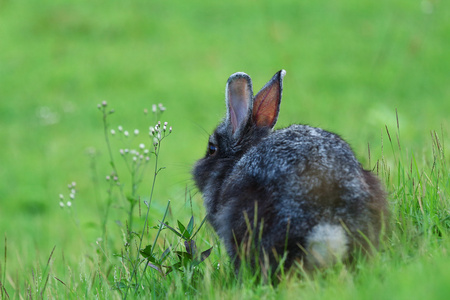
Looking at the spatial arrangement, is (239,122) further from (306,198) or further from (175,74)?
(175,74)

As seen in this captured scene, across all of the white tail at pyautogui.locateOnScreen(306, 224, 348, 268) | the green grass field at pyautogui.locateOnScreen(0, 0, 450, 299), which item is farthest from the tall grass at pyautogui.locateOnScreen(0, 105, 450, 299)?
the green grass field at pyautogui.locateOnScreen(0, 0, 450, 299)

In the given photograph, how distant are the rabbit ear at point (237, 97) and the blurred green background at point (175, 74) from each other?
5.91 meters

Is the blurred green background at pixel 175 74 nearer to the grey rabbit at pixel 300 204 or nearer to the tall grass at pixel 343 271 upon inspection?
the tall grass at pixel 343 271

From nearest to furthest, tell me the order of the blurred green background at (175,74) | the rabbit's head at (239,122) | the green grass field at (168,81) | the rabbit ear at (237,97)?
1. the rabbit's head at (239,122)
2. the rabbit ear at (237,97)
3. the green grass field at (168,81)
4. the blurred green background at (175,74)

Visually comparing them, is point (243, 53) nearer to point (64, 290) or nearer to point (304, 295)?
point (64, 290)

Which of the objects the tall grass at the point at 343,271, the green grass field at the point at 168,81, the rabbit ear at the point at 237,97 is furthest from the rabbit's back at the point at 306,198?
the green grass field at the point at 168,81

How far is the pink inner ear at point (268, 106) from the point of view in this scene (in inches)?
224

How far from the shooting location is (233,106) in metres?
5.75

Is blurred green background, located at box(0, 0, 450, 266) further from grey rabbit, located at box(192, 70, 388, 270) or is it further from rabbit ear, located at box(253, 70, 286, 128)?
grey rabbit, located at box(192, 70, 388, 270)

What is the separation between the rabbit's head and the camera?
5.41m

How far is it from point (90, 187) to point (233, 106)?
7686 mm

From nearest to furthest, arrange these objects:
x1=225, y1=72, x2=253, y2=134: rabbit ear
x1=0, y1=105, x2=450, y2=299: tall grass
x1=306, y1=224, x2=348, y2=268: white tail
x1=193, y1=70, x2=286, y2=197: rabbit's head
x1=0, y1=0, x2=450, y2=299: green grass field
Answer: x1=0, y1=105, x2=450, y2=299: tall grass
x1=306, y1=224, x2=348, y2=268: white tail
x1=193, y1=70, x2=286, y2=197: rabbit's head
x1=225, y1=72, x2=253, y2=134: rabbit ear
x1=0, y1=0, x2=450, y2=299: green grass field

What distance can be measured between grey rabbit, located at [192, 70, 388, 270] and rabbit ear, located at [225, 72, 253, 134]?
3.07ft

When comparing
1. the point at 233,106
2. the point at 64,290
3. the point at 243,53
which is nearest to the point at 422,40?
the point at 243,53
